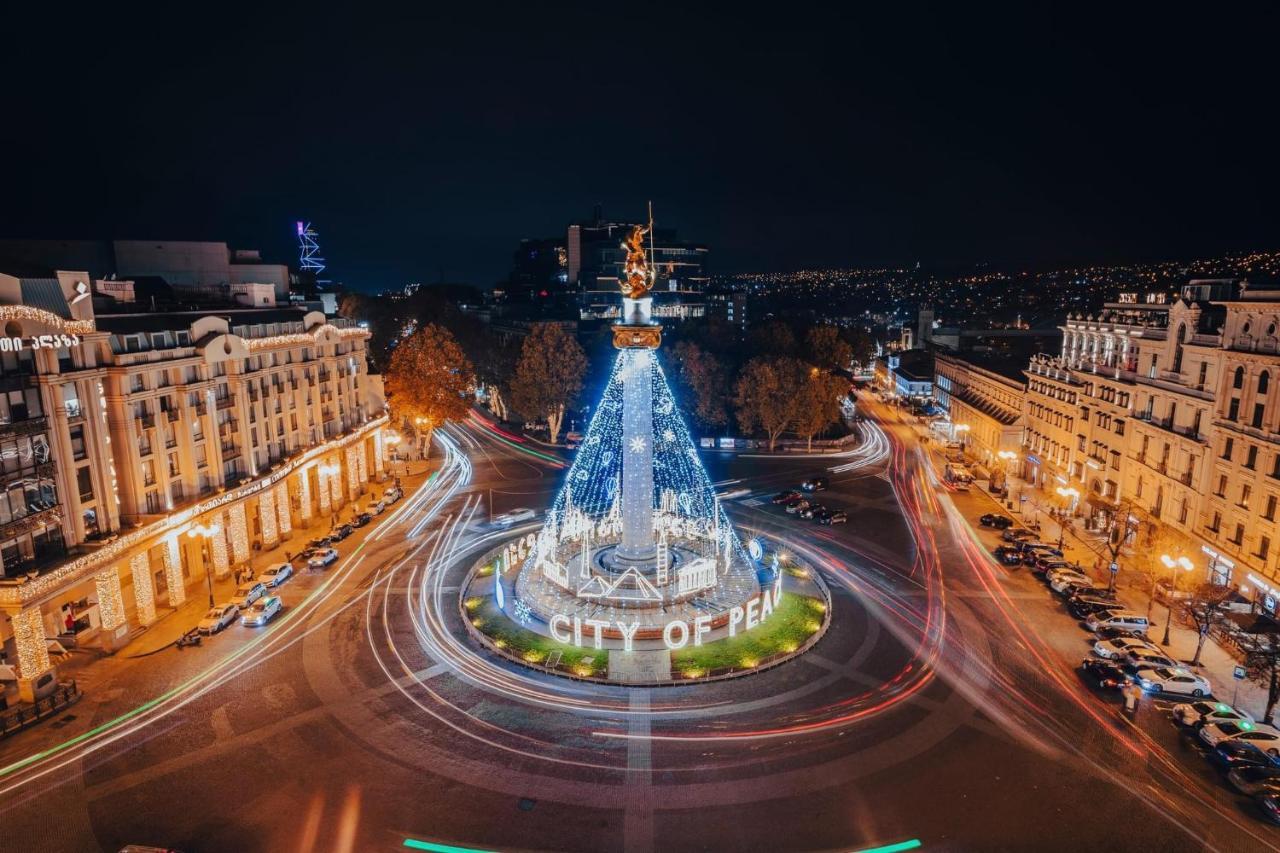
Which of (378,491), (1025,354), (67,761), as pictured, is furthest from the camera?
(1025,354)

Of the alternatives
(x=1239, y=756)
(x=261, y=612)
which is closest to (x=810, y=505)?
(x=1239, y=756)

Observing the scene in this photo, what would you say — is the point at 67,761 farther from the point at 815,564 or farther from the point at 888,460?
the point at 888,460

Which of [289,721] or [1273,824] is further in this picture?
[289,721]

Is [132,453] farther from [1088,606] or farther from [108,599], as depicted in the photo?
[1088,606]

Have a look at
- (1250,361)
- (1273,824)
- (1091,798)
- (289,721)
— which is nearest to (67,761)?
(289,721)

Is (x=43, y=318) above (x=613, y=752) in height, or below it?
above

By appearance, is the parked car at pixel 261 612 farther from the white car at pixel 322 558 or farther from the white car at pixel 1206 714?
the white car at pixel 1206 714
